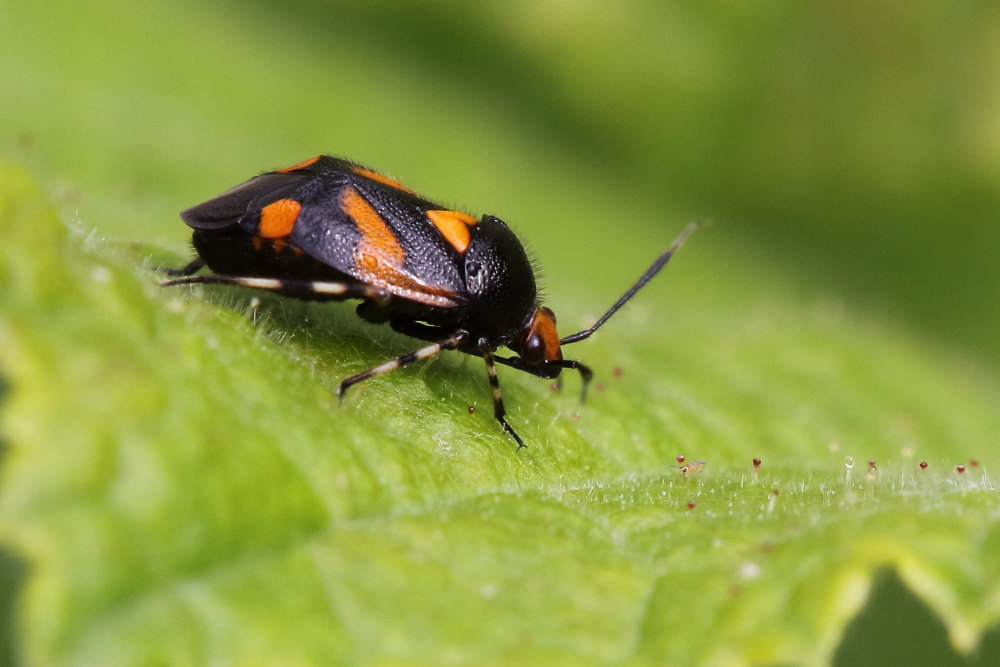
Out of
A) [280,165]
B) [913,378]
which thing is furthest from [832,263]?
[280,165]

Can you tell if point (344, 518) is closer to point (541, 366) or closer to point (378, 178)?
point (541, 366)

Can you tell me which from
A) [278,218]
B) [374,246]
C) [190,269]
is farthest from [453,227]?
[190,269]

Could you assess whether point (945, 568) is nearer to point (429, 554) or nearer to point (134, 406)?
point (429, 554)

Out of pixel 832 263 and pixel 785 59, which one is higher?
pixel 785 59

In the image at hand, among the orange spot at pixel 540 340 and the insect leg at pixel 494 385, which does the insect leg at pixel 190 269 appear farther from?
the orange spot at pixel 540 340

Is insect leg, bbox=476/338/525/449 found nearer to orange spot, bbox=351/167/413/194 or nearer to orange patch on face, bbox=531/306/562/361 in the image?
orange patch on face, bbox=531/306/562/361

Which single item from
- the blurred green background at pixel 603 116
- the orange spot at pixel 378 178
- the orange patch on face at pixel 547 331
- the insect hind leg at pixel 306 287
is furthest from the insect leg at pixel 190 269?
the blurred green background at pixel 603 116

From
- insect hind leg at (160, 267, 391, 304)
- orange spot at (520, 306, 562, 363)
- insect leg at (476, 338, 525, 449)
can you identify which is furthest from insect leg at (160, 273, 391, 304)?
orange spot at (520, 306, 562, 363)
